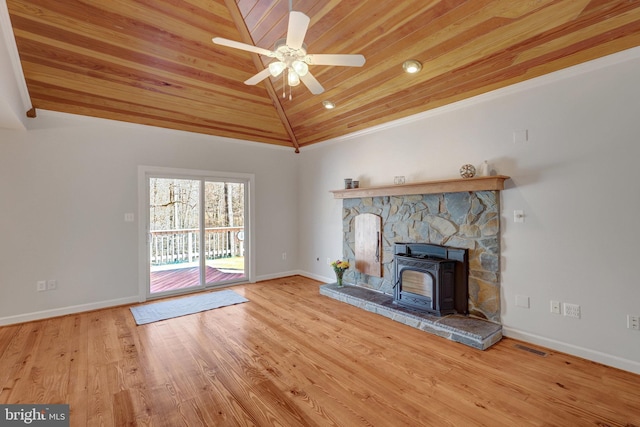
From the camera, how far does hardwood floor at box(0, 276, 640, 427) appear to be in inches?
78.8

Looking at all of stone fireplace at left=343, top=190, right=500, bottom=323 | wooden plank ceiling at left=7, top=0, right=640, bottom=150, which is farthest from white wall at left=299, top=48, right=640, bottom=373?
wooden plank ceiling at left=7, top=0, right=640, bottom=150

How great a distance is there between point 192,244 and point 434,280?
4.05 meters

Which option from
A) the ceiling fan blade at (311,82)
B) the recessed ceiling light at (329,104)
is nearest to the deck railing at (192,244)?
the recessed ceiling light at (329,104)

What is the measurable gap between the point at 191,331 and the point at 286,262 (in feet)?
9.54

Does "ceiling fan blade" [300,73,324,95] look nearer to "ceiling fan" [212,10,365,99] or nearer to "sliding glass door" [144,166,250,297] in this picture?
"ceiling fan" [212,10,365,99]

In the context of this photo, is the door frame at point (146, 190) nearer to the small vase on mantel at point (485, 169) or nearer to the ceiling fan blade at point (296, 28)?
the ceiling fan blade at point (296, 28)

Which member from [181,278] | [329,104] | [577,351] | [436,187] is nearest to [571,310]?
[577,351]

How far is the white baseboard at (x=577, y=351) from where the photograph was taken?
2.51 m

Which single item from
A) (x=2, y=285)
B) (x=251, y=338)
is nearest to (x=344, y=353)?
(x=251, y=338)

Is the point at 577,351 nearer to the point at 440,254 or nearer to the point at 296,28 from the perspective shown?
the point at 440,254

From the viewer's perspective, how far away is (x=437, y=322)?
129 inches

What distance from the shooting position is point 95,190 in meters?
4.14

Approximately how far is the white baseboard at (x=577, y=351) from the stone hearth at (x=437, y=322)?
180 millimetres

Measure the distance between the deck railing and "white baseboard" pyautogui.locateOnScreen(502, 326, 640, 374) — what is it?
4534mm
